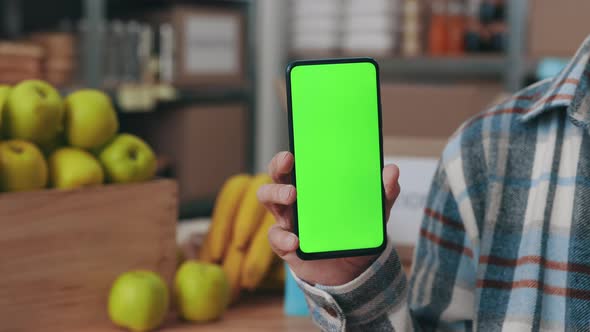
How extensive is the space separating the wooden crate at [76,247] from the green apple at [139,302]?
0.04m

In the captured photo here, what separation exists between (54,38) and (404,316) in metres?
2.40

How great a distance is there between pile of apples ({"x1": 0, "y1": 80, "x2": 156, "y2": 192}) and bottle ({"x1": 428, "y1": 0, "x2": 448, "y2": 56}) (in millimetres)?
2286

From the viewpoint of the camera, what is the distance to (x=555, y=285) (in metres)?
0.78

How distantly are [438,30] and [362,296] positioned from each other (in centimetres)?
248

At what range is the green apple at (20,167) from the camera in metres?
0.84

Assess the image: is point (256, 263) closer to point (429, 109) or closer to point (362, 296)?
point (362, 296)

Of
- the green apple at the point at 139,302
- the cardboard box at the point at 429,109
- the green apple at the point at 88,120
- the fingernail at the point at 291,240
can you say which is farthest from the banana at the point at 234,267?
the cardboard box at the point at 429,109

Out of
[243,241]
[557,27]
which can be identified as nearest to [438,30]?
[557,27]

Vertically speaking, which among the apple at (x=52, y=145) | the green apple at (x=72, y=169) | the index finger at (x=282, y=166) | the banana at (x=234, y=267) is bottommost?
the banana at (x=234, y=267)

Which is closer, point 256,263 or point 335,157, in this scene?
point 335,157

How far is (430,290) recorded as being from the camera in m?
0.89

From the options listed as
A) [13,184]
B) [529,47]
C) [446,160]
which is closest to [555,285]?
[446,160]

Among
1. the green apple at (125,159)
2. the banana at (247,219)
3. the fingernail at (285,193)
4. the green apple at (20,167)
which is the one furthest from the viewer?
the banana at (247,219)

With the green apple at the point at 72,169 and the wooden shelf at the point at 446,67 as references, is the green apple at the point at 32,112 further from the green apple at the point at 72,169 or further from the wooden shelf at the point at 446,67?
the wooden shelf at the point at 446,67
